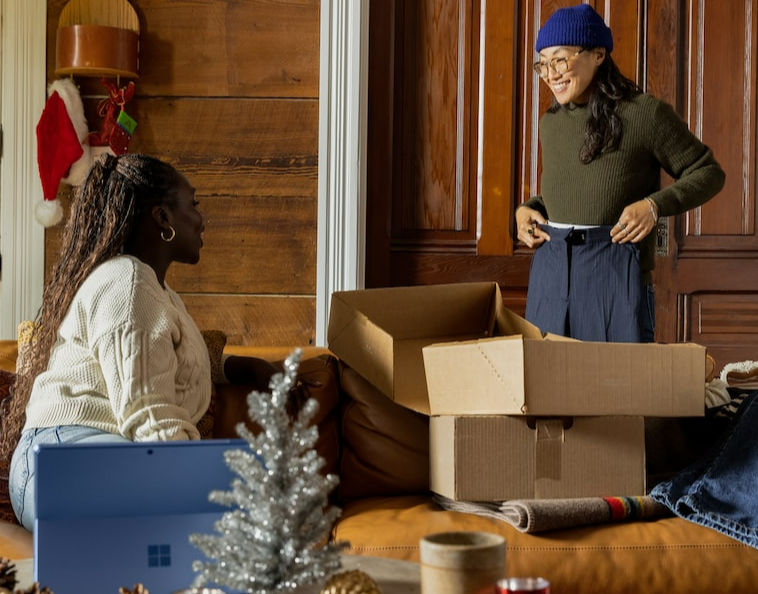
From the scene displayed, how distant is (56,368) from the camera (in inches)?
69.5

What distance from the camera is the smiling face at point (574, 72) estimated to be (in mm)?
2484

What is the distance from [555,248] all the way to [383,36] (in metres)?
1.23

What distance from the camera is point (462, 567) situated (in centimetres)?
99

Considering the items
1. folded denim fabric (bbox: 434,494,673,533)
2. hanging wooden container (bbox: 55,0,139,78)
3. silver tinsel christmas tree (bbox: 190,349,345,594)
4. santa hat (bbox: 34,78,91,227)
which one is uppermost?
hanging wooden container (bbox: 55,0,139,78)

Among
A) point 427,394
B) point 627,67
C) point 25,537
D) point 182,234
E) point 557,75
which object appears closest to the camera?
point 25,537

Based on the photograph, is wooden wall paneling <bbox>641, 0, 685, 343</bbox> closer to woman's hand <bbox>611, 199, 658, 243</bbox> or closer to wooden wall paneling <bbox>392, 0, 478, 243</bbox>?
wooden wall paneling <bbox>392, 0, 478, 243</bbox>

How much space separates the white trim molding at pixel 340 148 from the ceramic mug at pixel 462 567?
7.53 ft

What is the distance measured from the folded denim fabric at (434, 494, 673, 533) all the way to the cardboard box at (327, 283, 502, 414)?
10.4 inches

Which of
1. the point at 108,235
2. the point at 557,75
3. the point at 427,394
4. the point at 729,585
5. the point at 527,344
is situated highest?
the point at 557,75

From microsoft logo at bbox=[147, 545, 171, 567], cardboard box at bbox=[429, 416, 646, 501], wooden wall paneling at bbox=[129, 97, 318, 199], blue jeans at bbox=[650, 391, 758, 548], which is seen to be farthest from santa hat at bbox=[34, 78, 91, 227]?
microsoft logo at bbox=[147, 545, 171, 567]

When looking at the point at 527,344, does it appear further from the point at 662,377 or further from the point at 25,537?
the point at 25,537

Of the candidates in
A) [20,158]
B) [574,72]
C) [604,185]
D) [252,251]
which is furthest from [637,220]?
[20,158]

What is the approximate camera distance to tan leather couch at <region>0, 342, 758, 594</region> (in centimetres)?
169

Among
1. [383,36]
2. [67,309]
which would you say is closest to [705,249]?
[383,36]
